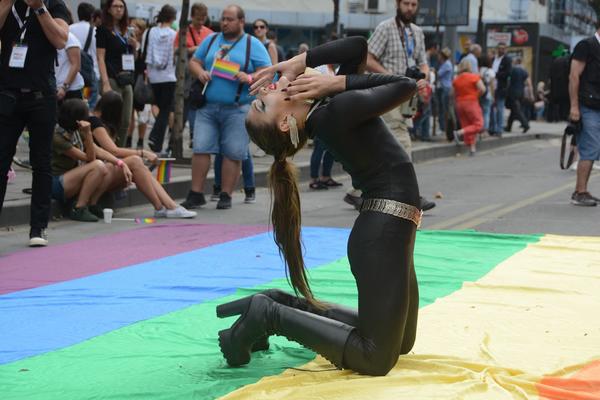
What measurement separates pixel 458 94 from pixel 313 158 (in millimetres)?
7903

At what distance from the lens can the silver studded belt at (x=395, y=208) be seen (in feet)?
13.3

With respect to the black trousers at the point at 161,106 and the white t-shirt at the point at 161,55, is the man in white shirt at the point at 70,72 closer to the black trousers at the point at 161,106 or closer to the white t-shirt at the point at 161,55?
the white t-shirt at the point at 161,55

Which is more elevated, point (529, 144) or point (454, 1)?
point (454, 1)

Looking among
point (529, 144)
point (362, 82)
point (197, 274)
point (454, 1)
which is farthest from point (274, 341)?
point (529, 144)

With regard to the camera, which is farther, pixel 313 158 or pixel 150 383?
pixel 313 158

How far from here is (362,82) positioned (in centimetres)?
404

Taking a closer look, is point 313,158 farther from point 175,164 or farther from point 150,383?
point 150,383

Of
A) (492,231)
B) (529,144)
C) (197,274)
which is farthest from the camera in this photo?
(529,144)

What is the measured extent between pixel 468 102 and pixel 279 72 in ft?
50.0

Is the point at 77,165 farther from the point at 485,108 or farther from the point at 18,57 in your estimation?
the point at 485,108

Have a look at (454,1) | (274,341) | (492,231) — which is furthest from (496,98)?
(274,341)

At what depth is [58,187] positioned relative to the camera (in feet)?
30.2

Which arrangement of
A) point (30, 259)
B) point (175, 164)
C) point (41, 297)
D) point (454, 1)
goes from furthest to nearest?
point (454, 1)
point (175, 164)
point (30, 259)
point (41, 297)

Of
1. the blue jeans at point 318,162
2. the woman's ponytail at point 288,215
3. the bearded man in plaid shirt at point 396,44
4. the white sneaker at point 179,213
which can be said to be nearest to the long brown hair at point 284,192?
the woman's ponytail at point 288,215
